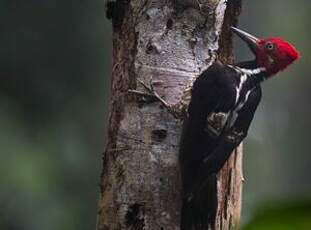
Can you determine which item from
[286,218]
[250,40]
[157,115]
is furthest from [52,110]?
[286,218]

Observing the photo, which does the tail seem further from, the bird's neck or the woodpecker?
the bird's neck

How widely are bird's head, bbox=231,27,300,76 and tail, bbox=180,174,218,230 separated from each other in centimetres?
39

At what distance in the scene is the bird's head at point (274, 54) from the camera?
2.47 meters

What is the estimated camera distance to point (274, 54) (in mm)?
2471

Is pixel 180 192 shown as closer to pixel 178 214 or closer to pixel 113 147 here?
pixel 178 214

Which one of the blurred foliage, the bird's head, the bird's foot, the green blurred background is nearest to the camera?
the blurred foliage

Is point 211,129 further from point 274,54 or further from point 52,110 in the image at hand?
point 52,110

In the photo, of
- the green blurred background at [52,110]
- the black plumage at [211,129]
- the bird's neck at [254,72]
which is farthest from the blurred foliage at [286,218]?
the green blurred background at [52,110]

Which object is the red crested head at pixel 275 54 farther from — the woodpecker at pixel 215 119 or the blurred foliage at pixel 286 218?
the blurred foliage at pixel 286 218

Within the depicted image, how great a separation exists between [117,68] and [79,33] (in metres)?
3.54

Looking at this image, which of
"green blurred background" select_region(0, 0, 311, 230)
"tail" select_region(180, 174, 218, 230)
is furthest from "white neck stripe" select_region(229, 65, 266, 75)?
"green blurred background" select_region(0, 0, 311, 230)

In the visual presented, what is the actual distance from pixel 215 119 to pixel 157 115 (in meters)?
0.26

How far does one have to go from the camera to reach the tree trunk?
8.29 ft

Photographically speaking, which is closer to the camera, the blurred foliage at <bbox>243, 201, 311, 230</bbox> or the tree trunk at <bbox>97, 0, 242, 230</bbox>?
the blurred foliage at <bbox>243, 201, 311, 230</bbox>
